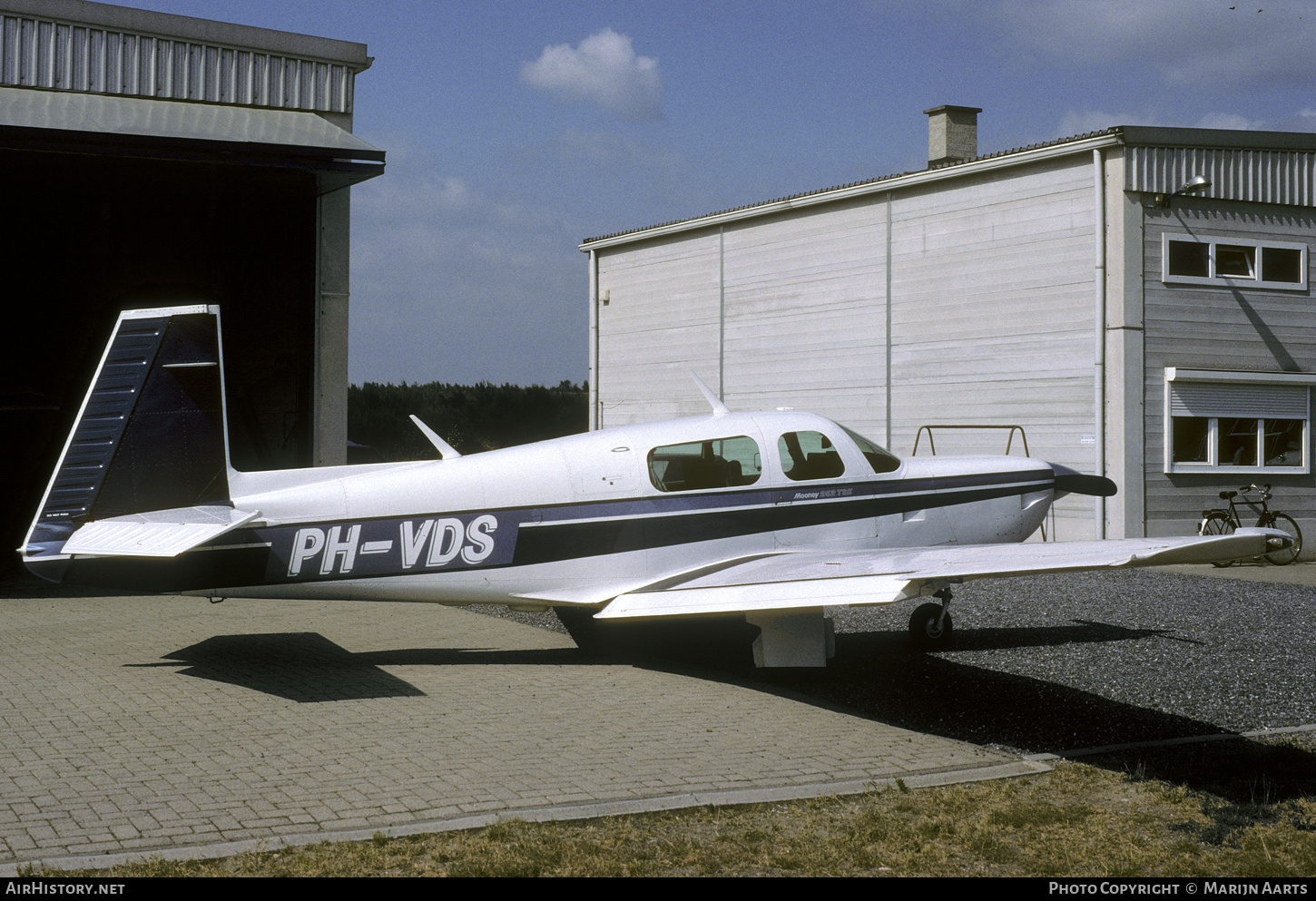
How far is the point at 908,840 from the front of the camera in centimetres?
455

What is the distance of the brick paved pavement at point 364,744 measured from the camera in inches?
184

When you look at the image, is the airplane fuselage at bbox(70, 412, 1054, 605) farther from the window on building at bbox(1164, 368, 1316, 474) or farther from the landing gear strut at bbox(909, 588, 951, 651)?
the window on building at bbox(1164, 368, 1316, 474)

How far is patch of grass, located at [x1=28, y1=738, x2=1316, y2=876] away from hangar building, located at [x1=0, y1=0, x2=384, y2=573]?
972cm

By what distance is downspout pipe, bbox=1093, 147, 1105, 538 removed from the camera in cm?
1630

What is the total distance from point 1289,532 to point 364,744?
15.6 meters

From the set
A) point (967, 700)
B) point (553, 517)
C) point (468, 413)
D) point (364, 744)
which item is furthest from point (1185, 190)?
point (468, 413)

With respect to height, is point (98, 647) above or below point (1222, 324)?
below

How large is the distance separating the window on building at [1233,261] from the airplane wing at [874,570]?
37.8 ft

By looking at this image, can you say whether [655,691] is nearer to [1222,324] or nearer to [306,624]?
[306,624]

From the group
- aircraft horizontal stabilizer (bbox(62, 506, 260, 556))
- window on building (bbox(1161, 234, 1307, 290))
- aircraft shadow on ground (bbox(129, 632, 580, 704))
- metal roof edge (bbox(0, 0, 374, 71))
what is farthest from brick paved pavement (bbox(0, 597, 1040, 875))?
window on building (bbox(1161, 234, 1307, 290))

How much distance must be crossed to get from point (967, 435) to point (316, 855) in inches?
608

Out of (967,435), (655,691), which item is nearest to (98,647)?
(655,691)
